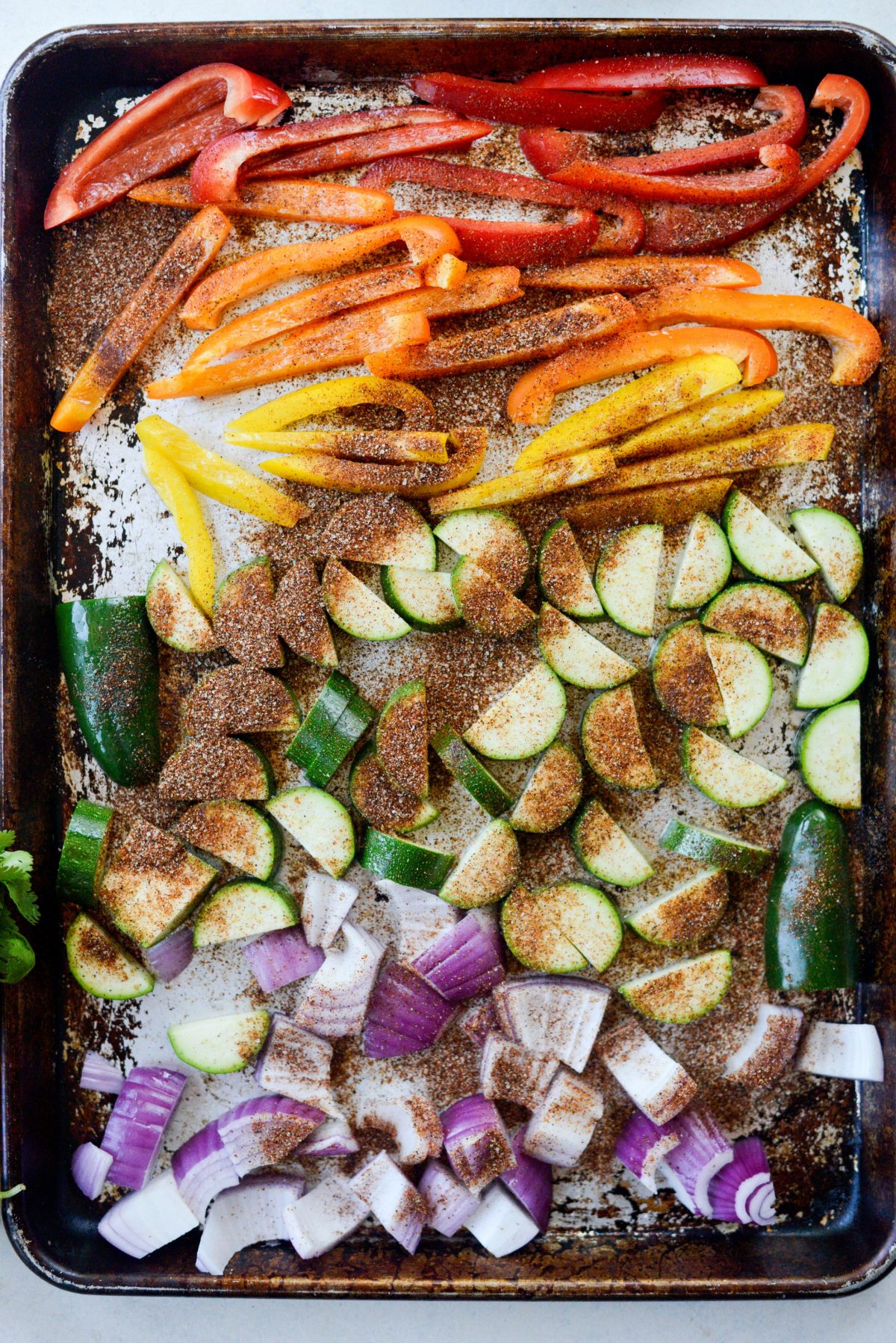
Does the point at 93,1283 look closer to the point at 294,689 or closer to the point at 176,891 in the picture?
the point at 176,891

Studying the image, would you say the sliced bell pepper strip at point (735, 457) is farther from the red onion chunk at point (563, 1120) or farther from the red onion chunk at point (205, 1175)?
the red onion chunk at point (205, 1175)

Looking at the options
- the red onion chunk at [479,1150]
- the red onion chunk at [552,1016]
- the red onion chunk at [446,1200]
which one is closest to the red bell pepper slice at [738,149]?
the red onion chunk at [552,1016]

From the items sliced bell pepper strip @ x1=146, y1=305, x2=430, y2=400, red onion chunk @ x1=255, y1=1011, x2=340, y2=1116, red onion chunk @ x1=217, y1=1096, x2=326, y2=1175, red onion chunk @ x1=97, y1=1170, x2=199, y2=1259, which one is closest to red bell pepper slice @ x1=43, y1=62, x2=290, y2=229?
sliced bell pepper strip @ x1=146, y1=305, x2=430, y2=400

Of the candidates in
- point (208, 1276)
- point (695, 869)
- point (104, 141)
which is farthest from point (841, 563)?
point (208, 1276)

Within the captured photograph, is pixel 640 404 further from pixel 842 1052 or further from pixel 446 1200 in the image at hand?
pixel 446 1200

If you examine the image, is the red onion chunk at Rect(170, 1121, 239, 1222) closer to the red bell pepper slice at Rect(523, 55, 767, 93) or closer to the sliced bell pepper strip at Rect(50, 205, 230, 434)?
the sliced bell pepper strip at Rect(50, 205, 230, 434)

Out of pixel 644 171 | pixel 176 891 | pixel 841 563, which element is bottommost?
pixel 176 891

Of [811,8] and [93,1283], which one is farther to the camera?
[811,8]
